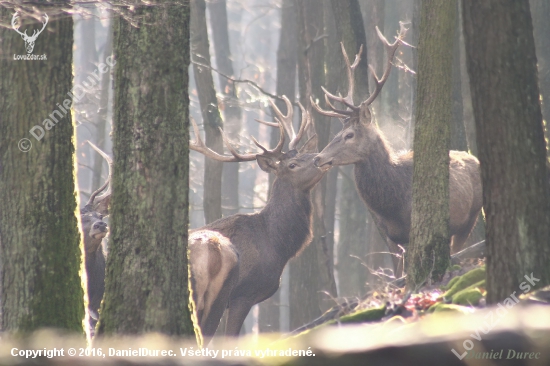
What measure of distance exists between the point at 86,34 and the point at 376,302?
90.4ft

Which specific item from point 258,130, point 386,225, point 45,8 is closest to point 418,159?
point 386,225

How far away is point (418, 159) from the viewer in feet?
27.1

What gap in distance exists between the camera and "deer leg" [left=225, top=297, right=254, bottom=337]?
34.8 feet

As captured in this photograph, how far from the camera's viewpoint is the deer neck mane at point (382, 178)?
11.0 m

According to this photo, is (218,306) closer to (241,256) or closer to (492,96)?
(241,256)

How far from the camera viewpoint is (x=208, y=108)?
45.5 feet

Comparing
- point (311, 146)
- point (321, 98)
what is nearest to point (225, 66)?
point (321, 98)

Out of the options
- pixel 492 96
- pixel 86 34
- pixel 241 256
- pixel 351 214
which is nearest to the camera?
pixel 492 96

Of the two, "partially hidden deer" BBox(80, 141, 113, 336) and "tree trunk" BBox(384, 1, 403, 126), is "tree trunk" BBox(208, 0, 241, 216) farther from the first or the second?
"partially hidden deer" BBox(80, 141, 113, 336)

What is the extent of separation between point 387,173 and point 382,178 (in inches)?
4.7

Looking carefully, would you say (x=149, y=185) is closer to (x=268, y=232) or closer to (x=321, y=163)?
(x=268, y=232)

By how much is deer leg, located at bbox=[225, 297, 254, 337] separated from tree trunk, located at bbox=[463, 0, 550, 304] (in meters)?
5.84

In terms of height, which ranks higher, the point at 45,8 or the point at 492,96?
the point at 45,8

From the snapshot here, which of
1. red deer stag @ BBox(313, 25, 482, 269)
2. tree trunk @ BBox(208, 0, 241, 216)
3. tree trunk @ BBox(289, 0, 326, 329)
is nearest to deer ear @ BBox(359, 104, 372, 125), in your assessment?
red deer stag @ BBox(313, 25, 482, 269)
